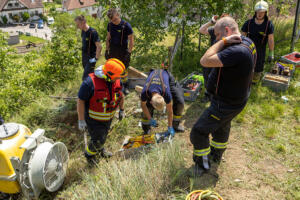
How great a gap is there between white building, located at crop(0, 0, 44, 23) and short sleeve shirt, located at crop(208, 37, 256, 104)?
215 feet

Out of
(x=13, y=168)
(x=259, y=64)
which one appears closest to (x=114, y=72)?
(x=13, y=168)

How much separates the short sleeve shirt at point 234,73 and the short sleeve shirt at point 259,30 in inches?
110

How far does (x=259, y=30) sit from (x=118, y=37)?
319 centimetres

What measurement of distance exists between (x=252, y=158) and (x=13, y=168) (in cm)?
336

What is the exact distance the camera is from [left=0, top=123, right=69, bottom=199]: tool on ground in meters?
2.73

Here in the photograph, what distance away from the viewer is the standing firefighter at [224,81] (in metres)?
2.44

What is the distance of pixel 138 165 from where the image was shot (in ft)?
9.84

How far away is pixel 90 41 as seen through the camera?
514 cm

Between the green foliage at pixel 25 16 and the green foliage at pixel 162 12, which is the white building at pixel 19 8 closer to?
the green foliage at pixel 25 16

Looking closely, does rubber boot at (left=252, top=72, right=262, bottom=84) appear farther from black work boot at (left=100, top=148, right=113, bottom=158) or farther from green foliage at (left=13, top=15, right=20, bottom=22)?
green foliage at (left=13, top=15, right=20, bottom=22)

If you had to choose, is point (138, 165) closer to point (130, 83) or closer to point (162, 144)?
point (162, 144)

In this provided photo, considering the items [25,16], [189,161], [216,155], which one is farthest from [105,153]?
[25,16]

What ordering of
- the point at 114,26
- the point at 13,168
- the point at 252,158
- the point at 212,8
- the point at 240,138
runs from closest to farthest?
the point at 13,168, the point at 252,158, the point at 240,138, the point at 114,26, the point at 212,8

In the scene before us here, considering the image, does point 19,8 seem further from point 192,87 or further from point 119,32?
point 192,87
